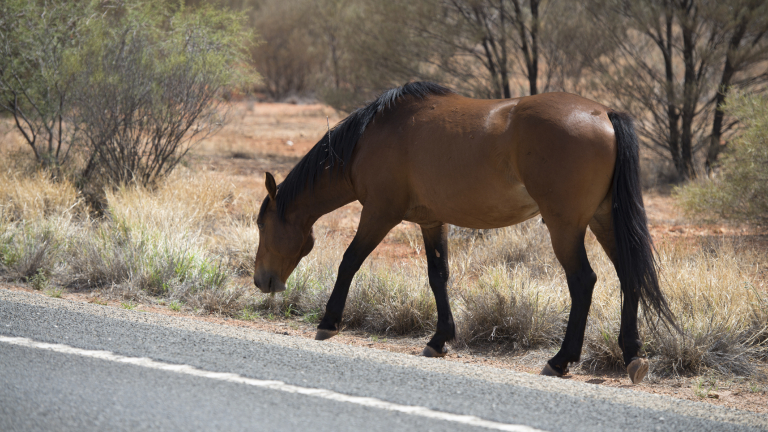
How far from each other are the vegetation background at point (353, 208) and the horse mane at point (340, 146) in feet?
4.52

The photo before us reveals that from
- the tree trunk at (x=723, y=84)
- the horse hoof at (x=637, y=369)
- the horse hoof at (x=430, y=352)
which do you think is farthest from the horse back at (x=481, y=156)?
the tree trunk at (x=723, y=84)

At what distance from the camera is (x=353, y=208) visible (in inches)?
482

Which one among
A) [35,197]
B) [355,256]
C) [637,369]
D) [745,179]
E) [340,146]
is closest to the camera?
[637,369]

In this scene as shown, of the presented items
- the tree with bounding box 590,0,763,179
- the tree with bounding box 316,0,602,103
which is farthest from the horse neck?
the tree with bounding box 316,0,602,103

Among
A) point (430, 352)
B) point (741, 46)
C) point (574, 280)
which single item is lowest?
point (430, 352)

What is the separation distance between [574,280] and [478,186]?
92cm

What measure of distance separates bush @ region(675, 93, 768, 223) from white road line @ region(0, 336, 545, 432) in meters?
7.34

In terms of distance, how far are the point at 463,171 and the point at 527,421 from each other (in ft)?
6.84

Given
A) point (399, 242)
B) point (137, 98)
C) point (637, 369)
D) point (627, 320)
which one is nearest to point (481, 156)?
point (627, 320)

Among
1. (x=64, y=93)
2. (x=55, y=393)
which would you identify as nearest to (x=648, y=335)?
(x=55, y=393)

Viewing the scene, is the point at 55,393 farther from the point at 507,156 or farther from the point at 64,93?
the point at 64,93

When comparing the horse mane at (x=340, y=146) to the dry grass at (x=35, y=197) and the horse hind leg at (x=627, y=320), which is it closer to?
the horse hind leg at (x=627, y=320)

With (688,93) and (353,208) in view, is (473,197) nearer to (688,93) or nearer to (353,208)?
(353,208)

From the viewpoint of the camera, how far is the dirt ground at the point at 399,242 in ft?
15.7
